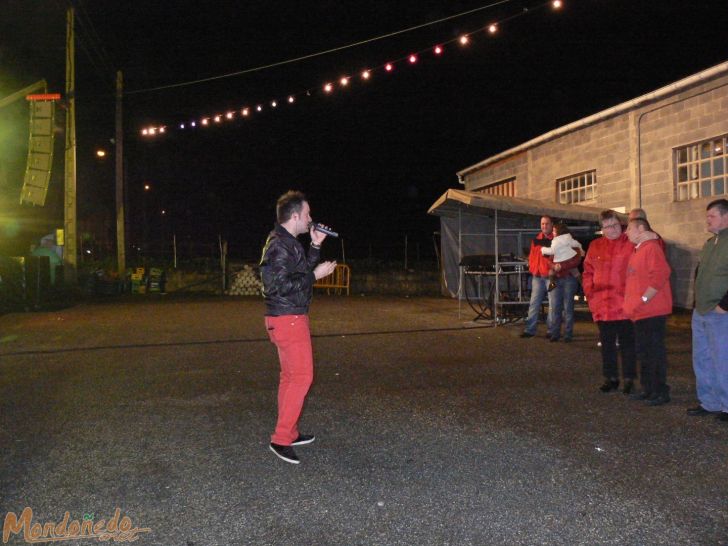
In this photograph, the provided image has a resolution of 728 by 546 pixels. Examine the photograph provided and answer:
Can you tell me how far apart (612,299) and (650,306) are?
0.47m

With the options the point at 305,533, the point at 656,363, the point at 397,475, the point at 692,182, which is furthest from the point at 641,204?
the point at 305,533

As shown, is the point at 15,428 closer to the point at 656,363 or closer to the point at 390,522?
the point at 390,522

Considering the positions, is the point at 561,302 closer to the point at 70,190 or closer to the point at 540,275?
the point at 540,275

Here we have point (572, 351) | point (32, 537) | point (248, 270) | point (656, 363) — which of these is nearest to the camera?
point (32, 537)

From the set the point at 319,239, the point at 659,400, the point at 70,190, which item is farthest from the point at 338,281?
the point at 319,239

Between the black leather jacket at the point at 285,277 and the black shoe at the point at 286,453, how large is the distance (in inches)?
36.3

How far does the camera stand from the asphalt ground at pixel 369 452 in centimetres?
310

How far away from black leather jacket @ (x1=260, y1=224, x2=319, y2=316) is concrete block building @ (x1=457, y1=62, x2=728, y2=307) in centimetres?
1056

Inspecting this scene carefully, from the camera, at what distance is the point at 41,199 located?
56.1 feet

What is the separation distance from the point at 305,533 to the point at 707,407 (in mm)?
3879

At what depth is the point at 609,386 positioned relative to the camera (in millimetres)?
5945

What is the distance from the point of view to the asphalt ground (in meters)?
3.10

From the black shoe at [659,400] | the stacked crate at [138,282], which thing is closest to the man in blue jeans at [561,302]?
the black shoe at [659,400]

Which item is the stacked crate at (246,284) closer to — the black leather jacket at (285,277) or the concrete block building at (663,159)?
the concrete block building at (663,159)
